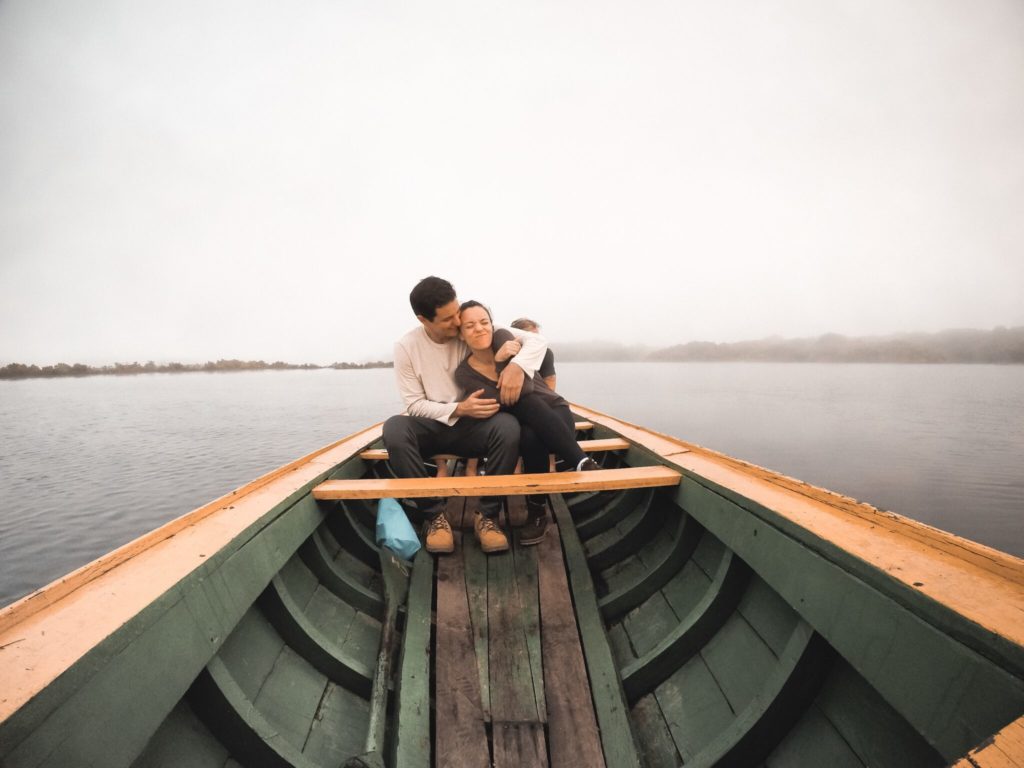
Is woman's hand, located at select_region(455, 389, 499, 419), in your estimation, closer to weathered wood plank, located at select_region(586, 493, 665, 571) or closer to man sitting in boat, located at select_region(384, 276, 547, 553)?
man sitting in boat, located at select_region(384, 276, 547, 553)

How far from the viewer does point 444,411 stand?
2613 millimetres

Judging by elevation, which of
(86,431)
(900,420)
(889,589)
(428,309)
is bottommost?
(900,420)

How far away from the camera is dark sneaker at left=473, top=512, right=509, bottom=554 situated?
244 cm

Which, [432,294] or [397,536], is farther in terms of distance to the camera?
[432,294]

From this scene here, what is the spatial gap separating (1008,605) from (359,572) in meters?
2.58

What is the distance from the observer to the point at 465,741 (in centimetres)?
162

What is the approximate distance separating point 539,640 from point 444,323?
181 cm

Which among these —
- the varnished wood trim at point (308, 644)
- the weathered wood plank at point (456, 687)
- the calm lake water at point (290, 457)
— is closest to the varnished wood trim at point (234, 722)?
the varnished wood trim at point (308, 644)

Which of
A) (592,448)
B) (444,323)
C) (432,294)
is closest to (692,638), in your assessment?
(592,448)

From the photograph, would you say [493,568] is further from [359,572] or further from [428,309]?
[428,309]

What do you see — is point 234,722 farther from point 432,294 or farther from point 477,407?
point 432,294

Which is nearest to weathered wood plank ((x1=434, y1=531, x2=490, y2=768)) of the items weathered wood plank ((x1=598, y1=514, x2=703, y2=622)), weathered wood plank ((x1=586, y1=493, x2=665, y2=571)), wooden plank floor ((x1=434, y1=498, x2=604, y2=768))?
wooden plank floor ((x1=434, y1=498, x2=604, y2=768))

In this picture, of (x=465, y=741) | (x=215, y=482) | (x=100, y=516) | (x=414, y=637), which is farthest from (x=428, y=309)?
(x=215, y=482)

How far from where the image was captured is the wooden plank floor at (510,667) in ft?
5.29
